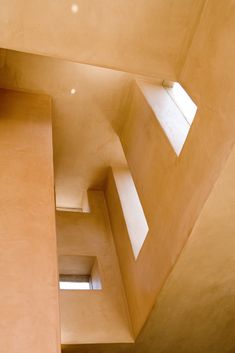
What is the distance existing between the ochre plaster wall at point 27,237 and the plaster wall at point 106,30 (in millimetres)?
853

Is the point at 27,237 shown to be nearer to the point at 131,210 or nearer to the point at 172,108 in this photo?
the point at 172,108

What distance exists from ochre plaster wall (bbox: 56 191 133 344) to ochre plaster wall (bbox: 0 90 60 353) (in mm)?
1715

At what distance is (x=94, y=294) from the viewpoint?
4.00m

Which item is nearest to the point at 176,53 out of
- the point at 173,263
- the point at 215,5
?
the point at 215,5

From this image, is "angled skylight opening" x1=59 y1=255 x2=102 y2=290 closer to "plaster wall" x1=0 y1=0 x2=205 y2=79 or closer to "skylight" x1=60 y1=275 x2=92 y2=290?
"skylight" x1=60 y1=275 x2=92 y2=290

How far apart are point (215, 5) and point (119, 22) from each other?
67 centimetres

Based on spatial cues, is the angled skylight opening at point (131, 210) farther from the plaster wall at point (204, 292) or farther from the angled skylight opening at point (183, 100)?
the angled skylight opening at point (183, 100)

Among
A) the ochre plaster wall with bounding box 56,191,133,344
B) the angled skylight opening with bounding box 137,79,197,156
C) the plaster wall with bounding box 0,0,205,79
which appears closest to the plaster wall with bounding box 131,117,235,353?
the ochre plaster wall with bounding box 56,191,133,344

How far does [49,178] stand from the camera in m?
2.71

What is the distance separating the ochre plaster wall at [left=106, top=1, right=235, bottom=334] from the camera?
7.29ft

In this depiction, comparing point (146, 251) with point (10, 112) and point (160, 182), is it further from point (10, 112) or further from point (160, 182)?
point (10, 112)

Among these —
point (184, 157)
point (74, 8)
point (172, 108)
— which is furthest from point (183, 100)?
point (74, 8)

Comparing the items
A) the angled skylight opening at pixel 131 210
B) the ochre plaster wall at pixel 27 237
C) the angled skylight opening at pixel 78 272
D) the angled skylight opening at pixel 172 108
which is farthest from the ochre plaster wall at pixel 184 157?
the ochre plaster wall at pixel 27 237

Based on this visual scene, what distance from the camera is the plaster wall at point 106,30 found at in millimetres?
2312
